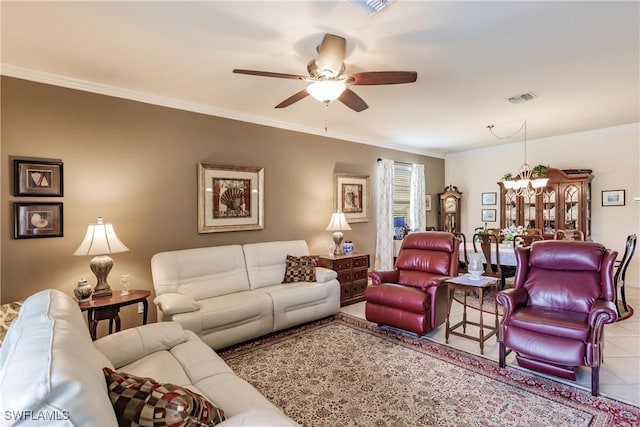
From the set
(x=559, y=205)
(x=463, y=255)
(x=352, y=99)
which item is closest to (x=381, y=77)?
(x=352, y=99)

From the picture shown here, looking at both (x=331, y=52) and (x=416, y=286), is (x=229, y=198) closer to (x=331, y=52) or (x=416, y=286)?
(x=331, y=52)

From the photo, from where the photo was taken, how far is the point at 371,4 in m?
2.05

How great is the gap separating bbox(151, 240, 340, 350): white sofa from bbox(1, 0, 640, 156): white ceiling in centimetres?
183

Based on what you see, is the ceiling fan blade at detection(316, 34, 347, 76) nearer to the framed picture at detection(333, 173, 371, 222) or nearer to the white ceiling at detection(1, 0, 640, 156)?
the white ceiling at detection(1, 0, 640, 156)

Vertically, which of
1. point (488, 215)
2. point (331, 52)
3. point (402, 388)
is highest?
point (331, 52)

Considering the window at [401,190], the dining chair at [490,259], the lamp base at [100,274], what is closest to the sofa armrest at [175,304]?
the lamp base at [100,274]

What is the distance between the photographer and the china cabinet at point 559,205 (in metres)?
5.50

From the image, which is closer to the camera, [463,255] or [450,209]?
[463,255]

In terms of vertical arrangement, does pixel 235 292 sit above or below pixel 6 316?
below

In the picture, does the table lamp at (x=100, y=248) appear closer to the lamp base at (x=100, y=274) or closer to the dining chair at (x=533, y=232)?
the lamp base at (x=100, y=274)

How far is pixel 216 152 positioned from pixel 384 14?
270cm

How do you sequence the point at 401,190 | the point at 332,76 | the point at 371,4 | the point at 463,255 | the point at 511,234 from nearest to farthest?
the point at 371,4, the point at 332,76, the point at 511,234, the point at 463,255, the point at 401,190

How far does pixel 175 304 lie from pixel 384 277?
230 cm

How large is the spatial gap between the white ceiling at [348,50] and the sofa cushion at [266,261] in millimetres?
1782
